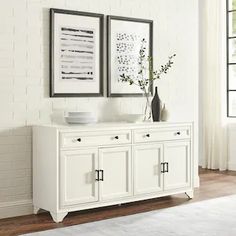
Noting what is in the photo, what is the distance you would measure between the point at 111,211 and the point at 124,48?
5.71 ft

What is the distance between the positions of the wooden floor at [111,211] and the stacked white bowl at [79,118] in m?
0.86

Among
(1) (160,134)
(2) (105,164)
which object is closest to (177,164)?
(1) (160,134)

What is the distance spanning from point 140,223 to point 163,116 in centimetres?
142

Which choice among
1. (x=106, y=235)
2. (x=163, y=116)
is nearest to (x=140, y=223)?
(x=106, y=235)

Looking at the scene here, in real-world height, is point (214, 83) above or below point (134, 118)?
above

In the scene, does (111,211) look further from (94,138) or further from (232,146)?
(232,146)

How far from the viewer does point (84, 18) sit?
5.25 meters

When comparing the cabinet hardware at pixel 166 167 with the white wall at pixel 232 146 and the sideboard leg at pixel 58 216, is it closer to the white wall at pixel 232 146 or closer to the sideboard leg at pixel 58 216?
the sideboard leg at pixel 58 216

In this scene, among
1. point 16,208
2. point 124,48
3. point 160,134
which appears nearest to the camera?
point 16,208

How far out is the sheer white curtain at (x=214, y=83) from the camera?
7715mm

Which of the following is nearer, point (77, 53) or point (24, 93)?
point (24, 93)

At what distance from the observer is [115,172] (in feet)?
16.3

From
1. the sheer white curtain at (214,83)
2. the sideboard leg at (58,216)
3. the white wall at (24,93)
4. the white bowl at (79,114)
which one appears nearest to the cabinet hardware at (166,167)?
the white wall at (24,93)

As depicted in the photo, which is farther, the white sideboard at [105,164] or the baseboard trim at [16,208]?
the baseboard trim at [16,208]
